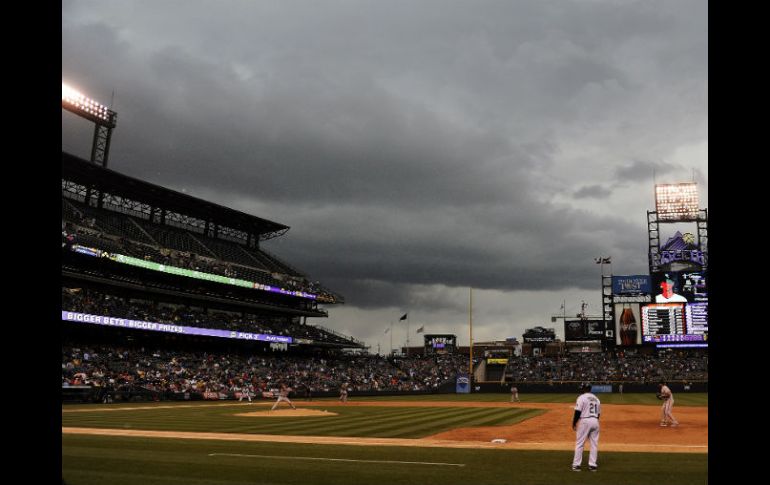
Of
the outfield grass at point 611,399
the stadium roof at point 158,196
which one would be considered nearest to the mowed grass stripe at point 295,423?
the outfield grass at point 611,399

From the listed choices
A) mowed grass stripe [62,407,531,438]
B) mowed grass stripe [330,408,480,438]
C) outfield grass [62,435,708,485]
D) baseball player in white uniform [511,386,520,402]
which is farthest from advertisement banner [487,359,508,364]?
outfield grass [62,435,708,485]

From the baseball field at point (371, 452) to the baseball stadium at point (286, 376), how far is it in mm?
95

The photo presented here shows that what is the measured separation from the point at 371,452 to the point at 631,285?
6403cm

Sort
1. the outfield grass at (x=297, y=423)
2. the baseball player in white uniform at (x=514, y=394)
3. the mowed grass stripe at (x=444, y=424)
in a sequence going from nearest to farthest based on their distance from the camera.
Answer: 1. the mowed grass stripe at (x=444, y=424)
2. the outfield grass at (x=297, y=423)
3. the baseball player in white uniform at (x=514, y=394)

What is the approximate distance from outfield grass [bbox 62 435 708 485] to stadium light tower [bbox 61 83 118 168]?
5536 centimetres

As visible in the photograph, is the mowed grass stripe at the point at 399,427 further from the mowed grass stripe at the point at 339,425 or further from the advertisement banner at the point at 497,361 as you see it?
the advertisement banner at the point at 497,361

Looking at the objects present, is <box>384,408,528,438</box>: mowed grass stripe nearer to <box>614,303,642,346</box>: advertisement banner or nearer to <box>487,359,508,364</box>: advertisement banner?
<box>614,303,642,346</box>: advertisement banner

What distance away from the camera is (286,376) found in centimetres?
6275

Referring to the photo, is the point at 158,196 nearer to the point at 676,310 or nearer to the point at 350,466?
the point at 676,310

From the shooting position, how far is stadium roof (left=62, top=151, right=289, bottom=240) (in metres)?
62.0

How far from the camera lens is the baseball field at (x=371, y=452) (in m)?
11.3

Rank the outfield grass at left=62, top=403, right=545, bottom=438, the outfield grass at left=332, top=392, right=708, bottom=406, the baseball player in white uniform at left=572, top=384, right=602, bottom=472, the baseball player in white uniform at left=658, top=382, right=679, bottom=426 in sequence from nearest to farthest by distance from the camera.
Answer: the baseball player in white uniform at left=572, top=384, right=602, bottom=472
the outfield grass at left=62, top=403, right=545, bottom=438
the baseball player in white uniform at left=658, top=382, right=679, bottom=426
the outfield grass at left=332, top=392, right=708, bottom=406
